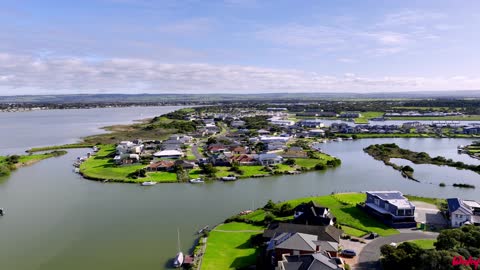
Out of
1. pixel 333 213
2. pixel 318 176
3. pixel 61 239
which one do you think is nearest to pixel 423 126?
pixel 318 176

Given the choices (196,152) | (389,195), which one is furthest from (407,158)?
(196,152)

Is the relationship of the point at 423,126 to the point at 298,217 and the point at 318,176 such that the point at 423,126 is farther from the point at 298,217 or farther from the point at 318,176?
the point at 298,217

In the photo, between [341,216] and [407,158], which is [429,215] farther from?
[407,158]

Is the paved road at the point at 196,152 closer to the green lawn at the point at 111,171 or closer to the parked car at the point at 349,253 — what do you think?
the green lawn at the point at 111,171

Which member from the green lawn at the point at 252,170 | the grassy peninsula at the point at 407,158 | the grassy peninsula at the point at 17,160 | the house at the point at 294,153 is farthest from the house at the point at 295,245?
the grassy peninsula at the point at 17,160

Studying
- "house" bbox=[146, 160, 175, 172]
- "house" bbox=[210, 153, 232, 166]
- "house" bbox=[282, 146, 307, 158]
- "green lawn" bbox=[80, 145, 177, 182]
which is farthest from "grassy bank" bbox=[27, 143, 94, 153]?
"house" bbox=[282, 146, 307, 158]

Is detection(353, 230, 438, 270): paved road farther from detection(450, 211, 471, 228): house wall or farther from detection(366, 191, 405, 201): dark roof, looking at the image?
detection(366, 191, 405, 201): dark roof

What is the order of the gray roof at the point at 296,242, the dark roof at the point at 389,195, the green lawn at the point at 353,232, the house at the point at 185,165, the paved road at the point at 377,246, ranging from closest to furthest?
the gray roof at the point at 296,242 < the paved road at the point at 377,246 < the green lawn at the point at 353,232 < the dark roof at the point at 389,195 < the house at the point at 185,165
